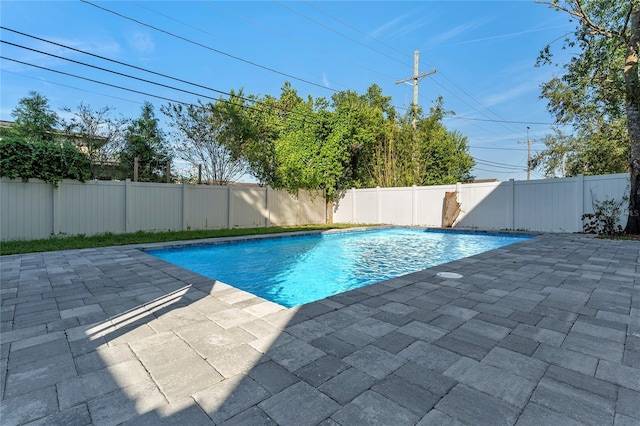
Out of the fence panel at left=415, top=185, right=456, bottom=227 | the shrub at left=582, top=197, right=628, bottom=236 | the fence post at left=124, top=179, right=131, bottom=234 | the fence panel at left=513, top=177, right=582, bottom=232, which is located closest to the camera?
the shrub at left=582, top=197, right=628, bottom=236

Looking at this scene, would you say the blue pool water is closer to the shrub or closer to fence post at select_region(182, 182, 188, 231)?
the shrub

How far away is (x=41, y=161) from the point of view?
23.7 feet

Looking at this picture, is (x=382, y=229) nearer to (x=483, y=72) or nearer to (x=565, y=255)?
(x=565, y=255)

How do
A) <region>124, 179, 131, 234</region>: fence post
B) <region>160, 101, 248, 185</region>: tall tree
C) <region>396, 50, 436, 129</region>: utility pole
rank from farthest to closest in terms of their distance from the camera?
1. <region>396, 50, 436, 129</region>: utility pole
2. <region>160, 101, 248, 185</region>: tall tree
3. <region>124, 179, 131, 234</region>: fence post

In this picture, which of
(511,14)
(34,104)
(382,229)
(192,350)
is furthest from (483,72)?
(34,104)

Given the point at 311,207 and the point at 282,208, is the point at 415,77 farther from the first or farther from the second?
the point at 282,208

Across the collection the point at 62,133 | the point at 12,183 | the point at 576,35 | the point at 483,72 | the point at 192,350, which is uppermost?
the point at 483,72

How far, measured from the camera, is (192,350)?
1943mm

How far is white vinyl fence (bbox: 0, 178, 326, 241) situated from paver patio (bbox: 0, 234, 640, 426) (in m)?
5.15

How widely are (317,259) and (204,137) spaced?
27.2 feet

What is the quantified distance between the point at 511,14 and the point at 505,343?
12076 mm

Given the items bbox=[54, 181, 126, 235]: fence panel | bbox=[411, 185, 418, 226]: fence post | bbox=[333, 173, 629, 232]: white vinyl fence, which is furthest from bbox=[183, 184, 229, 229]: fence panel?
bbox=[411, 185, 418, 226]: fence post

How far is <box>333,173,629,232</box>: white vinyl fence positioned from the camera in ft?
26.8

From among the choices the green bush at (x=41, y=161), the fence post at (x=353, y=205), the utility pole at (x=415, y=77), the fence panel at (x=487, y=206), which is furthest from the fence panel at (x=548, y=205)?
the green bush at (x=41, y=161)
